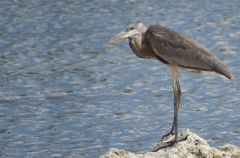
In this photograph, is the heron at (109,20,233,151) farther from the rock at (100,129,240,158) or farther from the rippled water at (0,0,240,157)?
the rippled water at (0,0,240,157)

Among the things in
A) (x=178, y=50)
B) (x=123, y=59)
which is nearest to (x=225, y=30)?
(x=123, y=59)

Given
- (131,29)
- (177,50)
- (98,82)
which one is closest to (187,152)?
(177,50)

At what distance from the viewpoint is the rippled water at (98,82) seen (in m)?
12.2

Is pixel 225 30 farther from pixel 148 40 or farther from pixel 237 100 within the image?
pixel 148 40

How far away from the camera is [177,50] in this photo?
10.2 meters

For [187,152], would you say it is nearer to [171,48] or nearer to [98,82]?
[171,48]

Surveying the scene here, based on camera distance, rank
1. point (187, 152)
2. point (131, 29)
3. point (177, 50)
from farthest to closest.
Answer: point (177, 50) < point (131, 29) < point (187, 152)

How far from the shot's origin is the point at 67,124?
41.8 ft

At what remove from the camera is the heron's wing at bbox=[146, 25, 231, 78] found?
399 inches

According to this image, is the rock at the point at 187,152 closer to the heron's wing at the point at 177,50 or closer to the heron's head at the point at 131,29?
the heron's wing at the point at 177,50

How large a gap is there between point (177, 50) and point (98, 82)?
4410 millimetres

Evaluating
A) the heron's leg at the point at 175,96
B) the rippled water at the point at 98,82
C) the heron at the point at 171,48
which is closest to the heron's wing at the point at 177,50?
the heron at the point at 171,48

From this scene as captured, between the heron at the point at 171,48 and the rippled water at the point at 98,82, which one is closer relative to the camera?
the heron at the point at 171,48

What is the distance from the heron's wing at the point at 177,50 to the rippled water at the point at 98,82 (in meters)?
1.97
